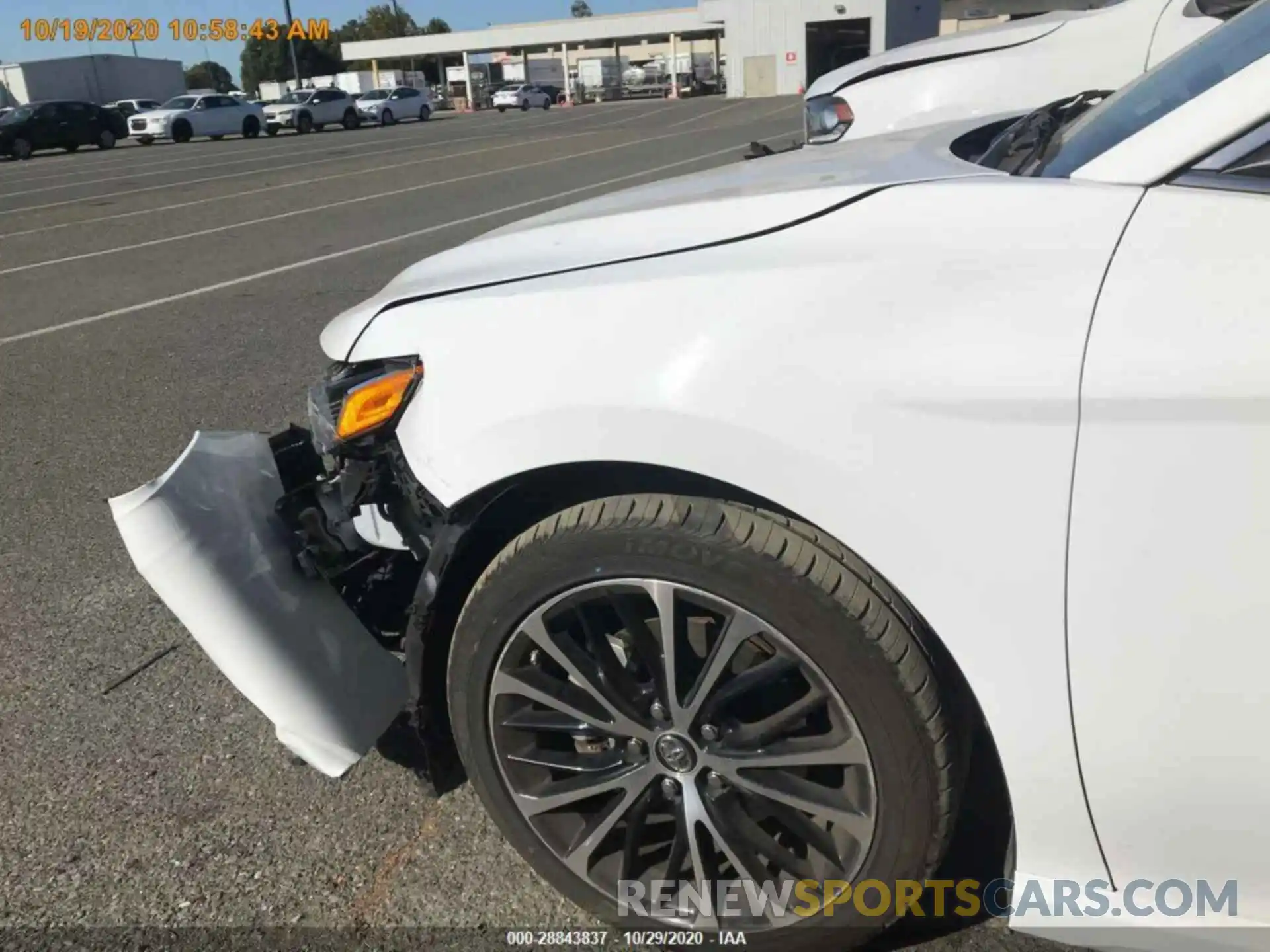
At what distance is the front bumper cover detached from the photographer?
1.96 metres

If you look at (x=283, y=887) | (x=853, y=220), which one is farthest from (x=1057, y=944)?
(x=283, y=887)

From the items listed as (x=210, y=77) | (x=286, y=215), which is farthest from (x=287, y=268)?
(x=210, y=77)

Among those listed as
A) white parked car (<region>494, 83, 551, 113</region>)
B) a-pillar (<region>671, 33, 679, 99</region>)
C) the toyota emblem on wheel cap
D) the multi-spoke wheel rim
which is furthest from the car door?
a-pillar (<region>671, 33, 679, 99</region>)

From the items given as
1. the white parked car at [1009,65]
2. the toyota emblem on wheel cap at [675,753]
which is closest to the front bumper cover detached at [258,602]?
the toyota emblem on wheel cap at [675,753]

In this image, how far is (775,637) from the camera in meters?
1.63

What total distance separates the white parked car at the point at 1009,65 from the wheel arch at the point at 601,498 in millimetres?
3928

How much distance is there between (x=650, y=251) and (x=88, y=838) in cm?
182

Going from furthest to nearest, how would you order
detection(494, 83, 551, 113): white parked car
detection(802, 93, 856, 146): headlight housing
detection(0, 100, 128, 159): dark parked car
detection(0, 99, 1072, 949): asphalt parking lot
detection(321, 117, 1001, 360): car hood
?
detection(494, 83, 551, 113): white parked car
detection(0, 100, 128, 159): dark parked car
detection(802, 93, 856, 146): headlight housing
detection(0, 99, 1072, 949): asphalt parking lot
detection(321, 117, 1001, 360): car hood

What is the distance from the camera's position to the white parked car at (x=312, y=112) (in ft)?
121

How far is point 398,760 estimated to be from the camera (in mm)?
2496

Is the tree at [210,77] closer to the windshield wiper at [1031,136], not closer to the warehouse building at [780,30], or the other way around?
the warehouse building at [780,30]

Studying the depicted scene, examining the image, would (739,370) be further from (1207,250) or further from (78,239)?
(78,239)

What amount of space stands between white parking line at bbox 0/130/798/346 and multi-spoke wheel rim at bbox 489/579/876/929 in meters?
6.13

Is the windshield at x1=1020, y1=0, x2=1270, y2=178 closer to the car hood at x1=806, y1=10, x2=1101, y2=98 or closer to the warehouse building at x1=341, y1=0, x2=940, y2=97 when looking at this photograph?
the car hood at x1=806, y1=10, x2=1101, y2=98
